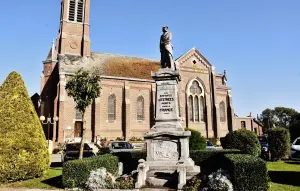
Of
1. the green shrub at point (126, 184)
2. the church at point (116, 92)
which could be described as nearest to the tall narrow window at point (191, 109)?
the church at point (116, 92)

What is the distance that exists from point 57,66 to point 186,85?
18768mm

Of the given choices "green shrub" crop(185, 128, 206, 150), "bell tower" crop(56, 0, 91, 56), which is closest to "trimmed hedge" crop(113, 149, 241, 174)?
"green shrub" crop(185, 128, 206, 150)

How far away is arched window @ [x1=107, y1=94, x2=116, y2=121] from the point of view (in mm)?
33781

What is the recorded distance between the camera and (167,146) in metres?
10.7

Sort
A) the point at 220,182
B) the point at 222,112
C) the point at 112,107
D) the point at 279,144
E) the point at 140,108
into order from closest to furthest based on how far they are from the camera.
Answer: the point at 220,182 → the point at 279,144 → the point at 112,107 → the point at 140,108 → the point at 222,112

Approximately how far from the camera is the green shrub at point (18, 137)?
10977 millimetres

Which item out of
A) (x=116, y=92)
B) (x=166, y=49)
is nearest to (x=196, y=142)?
(x=166, y=49)

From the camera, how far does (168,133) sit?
10664 millimetres

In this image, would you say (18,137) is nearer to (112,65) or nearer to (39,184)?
(39,184)

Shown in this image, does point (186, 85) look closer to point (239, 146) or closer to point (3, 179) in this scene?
point (239, 146)

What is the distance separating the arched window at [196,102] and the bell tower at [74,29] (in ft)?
54.7

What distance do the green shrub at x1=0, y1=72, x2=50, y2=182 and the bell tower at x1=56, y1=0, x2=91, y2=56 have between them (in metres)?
24.9

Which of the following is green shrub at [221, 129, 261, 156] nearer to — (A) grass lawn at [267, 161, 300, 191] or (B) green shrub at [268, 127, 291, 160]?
(B) green shrub at [268, 127, 291, 160]

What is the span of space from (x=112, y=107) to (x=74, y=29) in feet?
44.8
